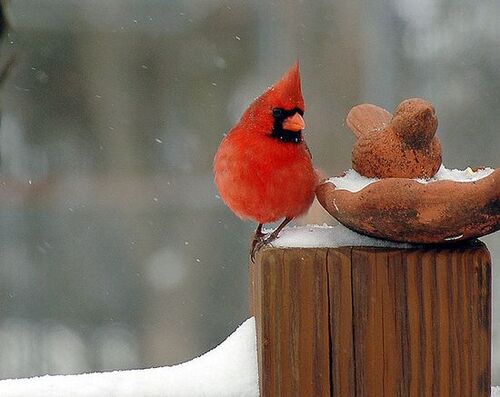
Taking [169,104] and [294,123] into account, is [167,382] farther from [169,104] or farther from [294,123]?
[169,104]

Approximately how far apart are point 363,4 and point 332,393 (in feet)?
7.94

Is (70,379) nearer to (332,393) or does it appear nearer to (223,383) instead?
(223,383)

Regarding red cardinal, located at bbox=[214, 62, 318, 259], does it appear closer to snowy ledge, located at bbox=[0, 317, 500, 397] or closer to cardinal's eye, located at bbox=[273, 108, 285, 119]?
cardinal's eye, located at bbox=[273, 108, 285, 119]

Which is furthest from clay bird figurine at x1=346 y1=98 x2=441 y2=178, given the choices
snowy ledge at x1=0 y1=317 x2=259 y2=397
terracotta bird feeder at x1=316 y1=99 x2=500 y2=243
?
snowy ledge at x1=0 y1=317 x2=259 y2=397

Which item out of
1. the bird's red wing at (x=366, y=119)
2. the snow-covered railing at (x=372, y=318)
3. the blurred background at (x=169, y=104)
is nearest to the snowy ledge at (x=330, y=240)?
the snow-covered railing at (x=372, y=318)

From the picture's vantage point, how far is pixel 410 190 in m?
0.84

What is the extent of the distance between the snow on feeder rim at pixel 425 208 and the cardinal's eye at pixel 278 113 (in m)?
0.16

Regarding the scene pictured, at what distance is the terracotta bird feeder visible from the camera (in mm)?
835

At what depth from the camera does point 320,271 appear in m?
0.88

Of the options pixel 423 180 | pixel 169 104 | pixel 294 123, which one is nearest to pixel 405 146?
pixel 423 180

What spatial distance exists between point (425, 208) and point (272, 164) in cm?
23

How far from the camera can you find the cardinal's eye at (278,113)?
1.02 metres

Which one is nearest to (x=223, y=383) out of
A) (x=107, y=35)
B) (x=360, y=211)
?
(x=360, y=211)

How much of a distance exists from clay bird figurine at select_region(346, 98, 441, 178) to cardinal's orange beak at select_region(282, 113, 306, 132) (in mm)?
99
